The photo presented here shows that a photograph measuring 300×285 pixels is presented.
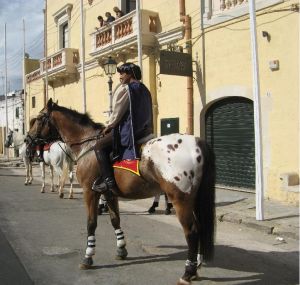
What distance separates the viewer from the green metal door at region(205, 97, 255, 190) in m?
12.8

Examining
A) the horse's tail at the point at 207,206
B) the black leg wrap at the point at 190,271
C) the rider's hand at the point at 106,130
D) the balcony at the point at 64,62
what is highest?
the balcony at the point at 64,62

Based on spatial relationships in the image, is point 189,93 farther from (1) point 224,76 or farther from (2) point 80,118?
(2) point 80,118

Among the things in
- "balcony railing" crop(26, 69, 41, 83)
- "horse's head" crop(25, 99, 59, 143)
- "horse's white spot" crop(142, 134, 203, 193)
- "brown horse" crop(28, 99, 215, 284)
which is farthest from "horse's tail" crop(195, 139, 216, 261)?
"balcony railing" crop(26, 69, 41, 83)

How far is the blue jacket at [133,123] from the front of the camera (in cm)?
591

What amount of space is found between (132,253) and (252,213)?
371cm

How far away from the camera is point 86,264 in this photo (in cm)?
605

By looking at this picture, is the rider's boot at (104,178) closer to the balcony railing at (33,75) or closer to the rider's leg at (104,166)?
the rider's leg at (104,166)

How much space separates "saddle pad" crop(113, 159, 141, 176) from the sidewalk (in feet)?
11.7

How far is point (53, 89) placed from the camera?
2688cm

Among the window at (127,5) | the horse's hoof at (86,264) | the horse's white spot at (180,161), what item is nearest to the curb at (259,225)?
the horse's white spot at (180,161)

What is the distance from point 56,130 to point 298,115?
6211 millimetres

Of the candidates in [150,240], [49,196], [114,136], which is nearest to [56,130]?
[114,136]

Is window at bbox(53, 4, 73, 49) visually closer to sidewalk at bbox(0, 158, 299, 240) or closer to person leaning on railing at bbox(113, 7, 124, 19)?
person leaning on railing at bbox(113, 7, 124, 19)

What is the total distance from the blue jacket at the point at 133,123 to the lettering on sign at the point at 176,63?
23.8 ft
